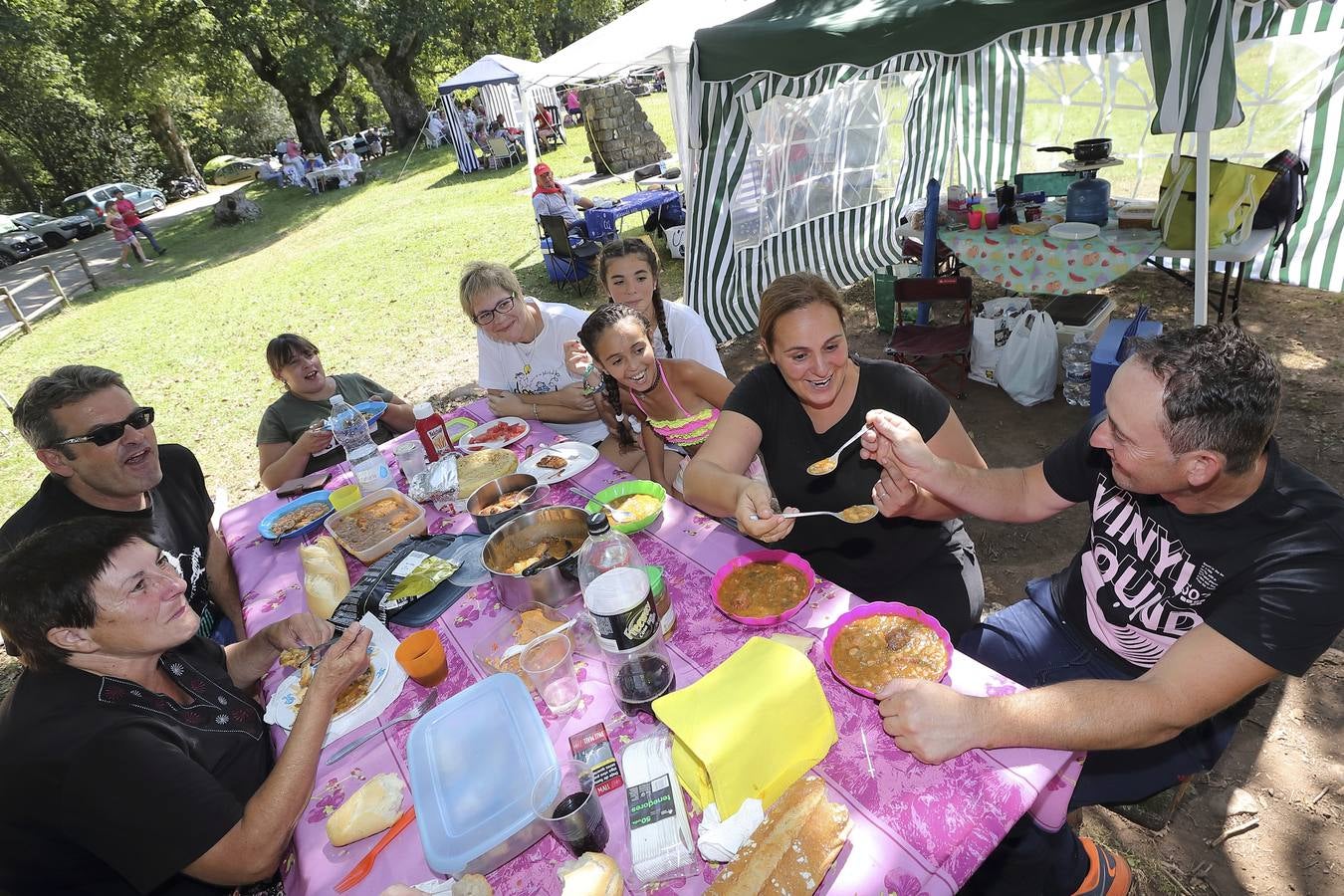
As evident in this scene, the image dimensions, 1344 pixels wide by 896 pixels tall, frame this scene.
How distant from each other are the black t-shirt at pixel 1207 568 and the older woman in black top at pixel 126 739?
256 cm

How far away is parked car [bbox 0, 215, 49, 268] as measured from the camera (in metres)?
24.0

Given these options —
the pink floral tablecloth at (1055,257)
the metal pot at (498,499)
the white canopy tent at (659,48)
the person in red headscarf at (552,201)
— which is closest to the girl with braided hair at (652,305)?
the metal pot at (498,499)

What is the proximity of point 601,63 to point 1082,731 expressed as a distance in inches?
414

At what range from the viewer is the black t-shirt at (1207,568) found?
1.70m

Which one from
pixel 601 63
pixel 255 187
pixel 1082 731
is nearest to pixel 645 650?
pixel 1082 731

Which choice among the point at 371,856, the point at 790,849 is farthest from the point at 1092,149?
the point at 371,856

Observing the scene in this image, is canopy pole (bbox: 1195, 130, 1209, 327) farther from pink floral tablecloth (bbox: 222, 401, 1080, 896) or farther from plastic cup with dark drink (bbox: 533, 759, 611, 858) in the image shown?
plastic cup with dark drink (bbox: 533, 759, 611, 858)

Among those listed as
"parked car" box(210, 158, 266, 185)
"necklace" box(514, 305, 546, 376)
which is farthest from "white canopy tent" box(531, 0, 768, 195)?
"parked car" box(210, 158, 266, 185)

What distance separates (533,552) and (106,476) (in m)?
2.16

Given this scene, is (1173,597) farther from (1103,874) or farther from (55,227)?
(55,227)

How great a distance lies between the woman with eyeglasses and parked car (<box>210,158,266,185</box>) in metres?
41.8

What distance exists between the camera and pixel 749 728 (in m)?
1.60

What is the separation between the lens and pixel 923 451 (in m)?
2.46

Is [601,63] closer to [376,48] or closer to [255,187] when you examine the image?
[376,48]
